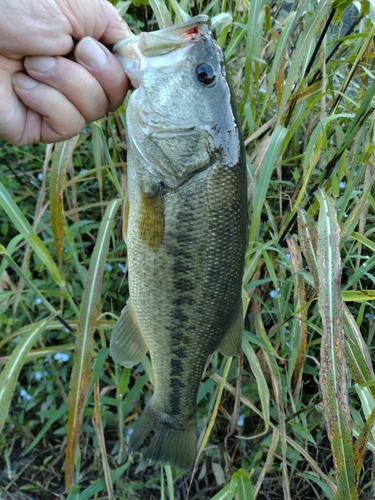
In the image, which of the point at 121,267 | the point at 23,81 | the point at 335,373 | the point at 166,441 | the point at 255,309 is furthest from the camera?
the point at 121,267

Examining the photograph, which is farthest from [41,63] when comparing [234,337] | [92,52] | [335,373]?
[335,373]

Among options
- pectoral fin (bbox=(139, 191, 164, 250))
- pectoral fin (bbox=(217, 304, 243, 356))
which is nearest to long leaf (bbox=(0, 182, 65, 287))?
pectoral fin (bbox=(139, 191, 164, 250))

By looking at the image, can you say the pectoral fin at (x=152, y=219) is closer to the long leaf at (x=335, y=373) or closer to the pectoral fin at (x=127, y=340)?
the pectoral fin at (x=127, y=340)

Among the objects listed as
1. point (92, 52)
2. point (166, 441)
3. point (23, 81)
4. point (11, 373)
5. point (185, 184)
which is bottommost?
point (166, 441)

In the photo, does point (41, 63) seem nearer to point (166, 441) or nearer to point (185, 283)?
point (185, 283)

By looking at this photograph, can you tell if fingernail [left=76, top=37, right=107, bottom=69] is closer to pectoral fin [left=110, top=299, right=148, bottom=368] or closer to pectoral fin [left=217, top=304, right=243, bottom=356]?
pectoral fin [left=110, top=299, right=148, bottom=368]

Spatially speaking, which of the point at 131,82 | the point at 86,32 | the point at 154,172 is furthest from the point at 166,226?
the point at 86,32

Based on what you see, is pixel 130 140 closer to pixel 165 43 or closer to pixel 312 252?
pixel 165 43
